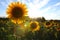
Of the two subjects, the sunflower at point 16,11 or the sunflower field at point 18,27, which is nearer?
the sunflower field at point 18,27

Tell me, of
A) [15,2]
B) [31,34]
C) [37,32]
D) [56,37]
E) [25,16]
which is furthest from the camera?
[56,37]

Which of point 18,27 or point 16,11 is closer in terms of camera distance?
point 18,27

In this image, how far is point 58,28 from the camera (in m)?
6.88

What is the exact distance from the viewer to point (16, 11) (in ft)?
15.3

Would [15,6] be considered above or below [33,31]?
above

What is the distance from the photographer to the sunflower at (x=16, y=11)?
457 cm

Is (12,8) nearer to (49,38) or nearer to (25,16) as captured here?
(25,16)

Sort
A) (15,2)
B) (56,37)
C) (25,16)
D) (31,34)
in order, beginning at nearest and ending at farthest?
(25,16), (15,2), (31,34), (56,37)

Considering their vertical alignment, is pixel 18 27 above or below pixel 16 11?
below

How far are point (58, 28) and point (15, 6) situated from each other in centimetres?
253

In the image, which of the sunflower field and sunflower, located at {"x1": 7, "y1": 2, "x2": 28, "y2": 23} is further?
sunflower, located at {"x1": 7, "y1": 2, "x2": 28, "y2": 23}

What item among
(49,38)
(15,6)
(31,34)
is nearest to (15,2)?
(15,6)

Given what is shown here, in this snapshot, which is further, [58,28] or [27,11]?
[58,28]

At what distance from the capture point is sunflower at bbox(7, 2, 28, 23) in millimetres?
4572
